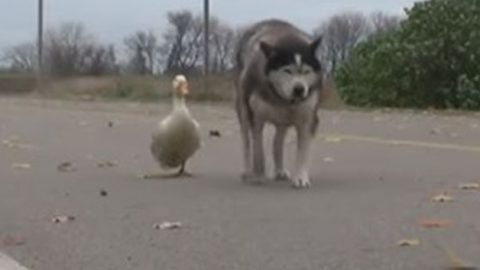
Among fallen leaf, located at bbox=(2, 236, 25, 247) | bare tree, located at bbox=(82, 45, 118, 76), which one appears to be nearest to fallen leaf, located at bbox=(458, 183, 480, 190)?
fallen leaf, located at bbox=(2, 236, 25, 247)

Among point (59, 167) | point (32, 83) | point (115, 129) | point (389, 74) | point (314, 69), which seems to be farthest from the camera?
point (32, 83)

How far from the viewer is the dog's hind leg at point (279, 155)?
452 inches

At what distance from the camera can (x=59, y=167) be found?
13.5 m

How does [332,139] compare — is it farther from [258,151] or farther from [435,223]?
[435,223]

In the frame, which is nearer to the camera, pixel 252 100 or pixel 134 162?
pixel 252 100

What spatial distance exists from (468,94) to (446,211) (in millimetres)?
25258

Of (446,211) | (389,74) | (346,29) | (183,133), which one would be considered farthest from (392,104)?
(346,29)

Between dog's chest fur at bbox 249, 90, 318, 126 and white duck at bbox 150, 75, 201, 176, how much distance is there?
3.11 feet

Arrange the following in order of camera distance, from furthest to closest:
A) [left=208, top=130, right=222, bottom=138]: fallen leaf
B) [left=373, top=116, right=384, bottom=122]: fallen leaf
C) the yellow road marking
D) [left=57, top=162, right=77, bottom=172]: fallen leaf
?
[left=373, top=116, right=384, bottom=122]: fallen leaf, [left=208, top=130, right=222, bottom=138]: fallen leaf, the yellow road marking, [left=57, top=162, right=77, bottom=172]: fallen leaf

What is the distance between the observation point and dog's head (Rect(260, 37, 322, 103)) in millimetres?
10211

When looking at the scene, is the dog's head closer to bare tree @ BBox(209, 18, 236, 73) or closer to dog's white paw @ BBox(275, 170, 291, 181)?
dog's white paw @ BBox(275, 170, 291, 181)

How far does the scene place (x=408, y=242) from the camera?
7402 mm

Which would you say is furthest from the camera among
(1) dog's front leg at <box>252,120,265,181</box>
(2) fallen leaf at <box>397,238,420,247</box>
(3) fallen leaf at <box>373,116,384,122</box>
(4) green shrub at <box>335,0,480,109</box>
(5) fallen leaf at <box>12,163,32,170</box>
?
(4) green shrub at <box>335,0,480,109</box>

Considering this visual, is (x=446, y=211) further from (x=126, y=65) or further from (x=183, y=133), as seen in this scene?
(x=126, y=65)
